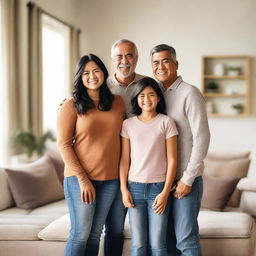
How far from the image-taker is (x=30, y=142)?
5277 mm

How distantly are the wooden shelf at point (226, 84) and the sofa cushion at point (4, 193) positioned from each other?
3565 millimetres

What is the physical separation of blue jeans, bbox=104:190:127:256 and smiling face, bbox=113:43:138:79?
0.65 metres

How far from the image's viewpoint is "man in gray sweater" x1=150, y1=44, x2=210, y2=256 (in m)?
2.49

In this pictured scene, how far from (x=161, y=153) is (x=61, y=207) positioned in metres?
1.81

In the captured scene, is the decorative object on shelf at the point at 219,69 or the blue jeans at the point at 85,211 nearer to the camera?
the blue jeans at the point at 85,211

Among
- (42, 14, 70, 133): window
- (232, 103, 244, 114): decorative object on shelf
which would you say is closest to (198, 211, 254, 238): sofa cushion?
(42, 14, 70, 133): window

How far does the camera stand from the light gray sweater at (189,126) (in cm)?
249

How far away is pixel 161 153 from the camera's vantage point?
8.23 ft

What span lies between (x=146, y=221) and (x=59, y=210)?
1.59 meters

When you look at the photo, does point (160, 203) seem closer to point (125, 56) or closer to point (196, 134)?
point (196, 134)

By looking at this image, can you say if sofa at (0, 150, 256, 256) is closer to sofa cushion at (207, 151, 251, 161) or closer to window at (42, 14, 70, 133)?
sofa cushion at (207, 151, 251, 161)

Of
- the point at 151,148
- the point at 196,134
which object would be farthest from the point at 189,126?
the point at 151,148

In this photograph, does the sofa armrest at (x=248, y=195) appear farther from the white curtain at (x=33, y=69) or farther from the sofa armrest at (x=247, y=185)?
the white curtain at (x=33, y=69)

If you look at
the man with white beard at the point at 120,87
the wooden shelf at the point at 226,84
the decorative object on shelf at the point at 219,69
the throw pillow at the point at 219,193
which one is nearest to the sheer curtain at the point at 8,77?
the throw pillow at the point at 219,193
